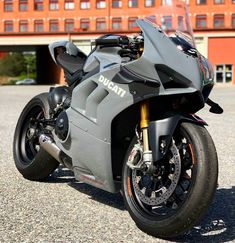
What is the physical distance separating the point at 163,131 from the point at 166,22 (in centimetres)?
88

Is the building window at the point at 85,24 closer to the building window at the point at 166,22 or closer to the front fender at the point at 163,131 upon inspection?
the building window at the point at 166,22

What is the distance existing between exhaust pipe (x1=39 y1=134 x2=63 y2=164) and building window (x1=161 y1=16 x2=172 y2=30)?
4.60 feet

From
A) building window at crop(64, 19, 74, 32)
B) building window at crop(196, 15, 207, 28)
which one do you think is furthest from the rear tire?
building window at crop(64, 19, 74, 32)

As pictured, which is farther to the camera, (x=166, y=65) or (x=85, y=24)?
(x=85, y=24)

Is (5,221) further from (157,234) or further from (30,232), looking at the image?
(157,234)

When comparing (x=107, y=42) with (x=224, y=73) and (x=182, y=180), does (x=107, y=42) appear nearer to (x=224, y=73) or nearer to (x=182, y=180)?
(x=182, y=180)

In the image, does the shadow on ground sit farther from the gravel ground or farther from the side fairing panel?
the side fairing panel

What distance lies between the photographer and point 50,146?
4441 millimetres

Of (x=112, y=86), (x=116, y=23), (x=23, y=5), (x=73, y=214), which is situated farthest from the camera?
(x=23, y=5)

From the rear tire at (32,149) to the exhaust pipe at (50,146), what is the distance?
18 centimetres

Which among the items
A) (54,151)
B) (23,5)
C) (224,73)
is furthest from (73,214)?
(23,5)

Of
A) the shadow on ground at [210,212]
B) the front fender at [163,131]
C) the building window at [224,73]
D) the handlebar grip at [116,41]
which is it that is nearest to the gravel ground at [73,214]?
the shadow on ground at [210,212]

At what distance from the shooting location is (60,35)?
2477 inches

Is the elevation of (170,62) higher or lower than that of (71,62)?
higher
